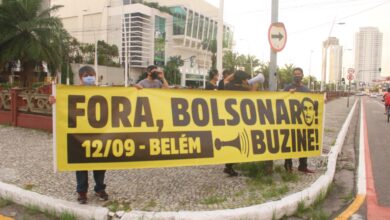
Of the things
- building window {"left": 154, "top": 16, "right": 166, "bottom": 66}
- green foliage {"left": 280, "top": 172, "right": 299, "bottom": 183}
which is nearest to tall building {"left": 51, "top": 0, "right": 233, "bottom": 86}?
building window {"left": 154, "top": 16, "right": 166, "bottom": 66}

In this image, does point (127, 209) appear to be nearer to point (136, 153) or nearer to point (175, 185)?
point (136, 153)

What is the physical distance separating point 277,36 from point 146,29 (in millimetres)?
80906

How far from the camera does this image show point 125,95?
16.9 ft

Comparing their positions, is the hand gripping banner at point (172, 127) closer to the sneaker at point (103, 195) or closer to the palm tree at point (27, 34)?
the sneaker at point (103, 195)

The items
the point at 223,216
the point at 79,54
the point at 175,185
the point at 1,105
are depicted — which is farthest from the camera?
the point at 79,54

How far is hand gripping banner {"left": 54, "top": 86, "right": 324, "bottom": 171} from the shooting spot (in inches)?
192

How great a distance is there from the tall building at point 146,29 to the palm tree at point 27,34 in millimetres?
53077

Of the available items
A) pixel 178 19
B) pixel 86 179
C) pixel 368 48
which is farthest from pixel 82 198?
pixel 368 48

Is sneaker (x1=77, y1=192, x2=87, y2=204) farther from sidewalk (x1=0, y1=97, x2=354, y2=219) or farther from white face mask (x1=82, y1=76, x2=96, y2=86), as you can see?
white face mask (x1=82, y1=76, x2=96, y2=86)

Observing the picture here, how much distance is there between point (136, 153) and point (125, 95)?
2.52 ft

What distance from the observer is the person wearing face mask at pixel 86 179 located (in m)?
4.93

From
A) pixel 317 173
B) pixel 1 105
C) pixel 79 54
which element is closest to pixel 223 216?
pixel 317 173

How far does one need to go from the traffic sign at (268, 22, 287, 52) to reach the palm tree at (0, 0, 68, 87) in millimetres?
20451

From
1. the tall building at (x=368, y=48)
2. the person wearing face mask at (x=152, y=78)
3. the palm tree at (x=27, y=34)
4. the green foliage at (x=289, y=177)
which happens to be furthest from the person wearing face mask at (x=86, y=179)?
the tall building at (x=368, y=48)
